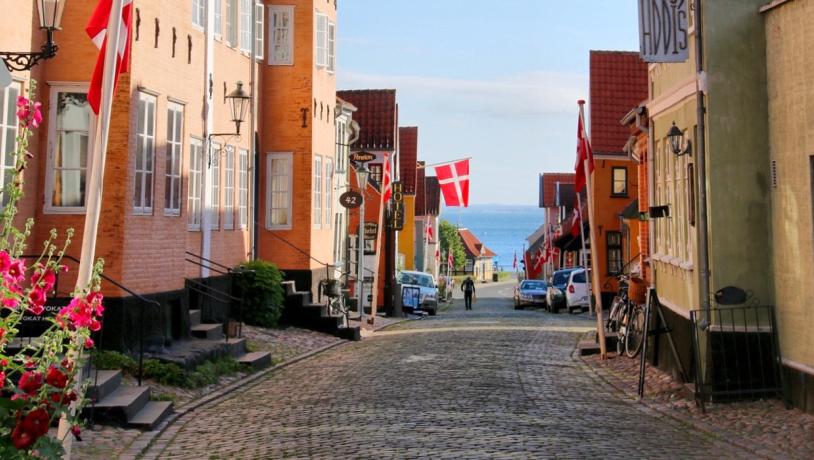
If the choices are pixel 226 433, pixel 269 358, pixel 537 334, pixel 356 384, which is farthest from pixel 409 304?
pixel 226 433

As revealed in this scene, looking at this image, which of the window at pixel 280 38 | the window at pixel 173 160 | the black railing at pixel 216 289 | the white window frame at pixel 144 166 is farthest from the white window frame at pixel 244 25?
the white window frame at pixel 144 166

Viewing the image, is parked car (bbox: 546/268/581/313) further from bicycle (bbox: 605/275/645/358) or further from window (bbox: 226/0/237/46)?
window (bbox: 226/0/237/46)

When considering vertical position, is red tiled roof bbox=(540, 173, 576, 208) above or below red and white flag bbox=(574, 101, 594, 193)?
above

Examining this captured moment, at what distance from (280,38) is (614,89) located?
2091 cm

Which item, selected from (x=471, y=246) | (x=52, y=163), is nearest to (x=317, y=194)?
(x=52, y=163)

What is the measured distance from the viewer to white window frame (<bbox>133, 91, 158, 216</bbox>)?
53.7 ft

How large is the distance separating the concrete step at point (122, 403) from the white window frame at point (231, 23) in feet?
38.7

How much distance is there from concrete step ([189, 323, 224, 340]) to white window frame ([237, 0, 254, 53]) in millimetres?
7528

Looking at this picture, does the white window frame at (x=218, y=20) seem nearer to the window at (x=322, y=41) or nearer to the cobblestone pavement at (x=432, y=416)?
the window at (x=322, y=41)

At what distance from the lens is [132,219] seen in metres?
16.0

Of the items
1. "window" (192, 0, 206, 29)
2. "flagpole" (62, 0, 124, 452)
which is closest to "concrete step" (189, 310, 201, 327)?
"window" (192, 0, 206, 29)

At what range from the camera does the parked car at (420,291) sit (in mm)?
44844

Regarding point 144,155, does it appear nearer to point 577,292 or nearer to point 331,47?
point 331,47

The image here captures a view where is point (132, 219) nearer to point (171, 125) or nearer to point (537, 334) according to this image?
point (171, 125)
